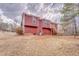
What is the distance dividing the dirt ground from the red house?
0.05 m

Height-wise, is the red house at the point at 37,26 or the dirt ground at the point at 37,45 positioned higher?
the red house at the point at 37,26

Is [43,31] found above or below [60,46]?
above

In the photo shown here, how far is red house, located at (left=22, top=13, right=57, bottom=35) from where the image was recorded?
155 cm

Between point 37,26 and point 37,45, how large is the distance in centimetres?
18

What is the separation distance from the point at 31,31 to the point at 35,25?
7 cm

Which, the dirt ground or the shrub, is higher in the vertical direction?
the shrub

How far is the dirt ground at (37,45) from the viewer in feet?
5.01

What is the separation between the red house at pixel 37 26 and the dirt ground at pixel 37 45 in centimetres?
5

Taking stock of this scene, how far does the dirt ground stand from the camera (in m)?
1.53

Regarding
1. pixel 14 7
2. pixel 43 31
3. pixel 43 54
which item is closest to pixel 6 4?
pixel 14 7

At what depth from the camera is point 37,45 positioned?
1.54m

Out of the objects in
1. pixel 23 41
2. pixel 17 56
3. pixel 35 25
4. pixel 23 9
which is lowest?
pixel 17 56

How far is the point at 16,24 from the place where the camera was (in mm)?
1545

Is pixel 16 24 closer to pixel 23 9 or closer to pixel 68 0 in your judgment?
pixel 23 9
